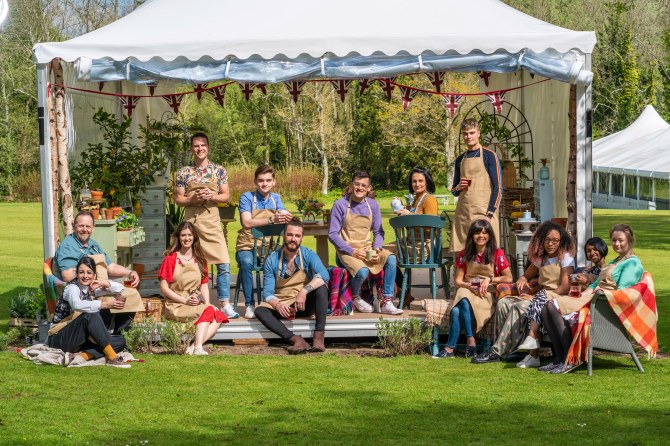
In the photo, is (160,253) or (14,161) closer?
(160,253)

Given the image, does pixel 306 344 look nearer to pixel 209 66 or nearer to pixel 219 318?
pixel 219 318

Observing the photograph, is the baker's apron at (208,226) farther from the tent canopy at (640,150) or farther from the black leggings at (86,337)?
the tent canopy at (640,150)

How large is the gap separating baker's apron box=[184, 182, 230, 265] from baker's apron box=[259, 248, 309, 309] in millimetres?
677

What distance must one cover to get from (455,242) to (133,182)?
12.2 feet

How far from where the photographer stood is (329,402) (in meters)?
6.44

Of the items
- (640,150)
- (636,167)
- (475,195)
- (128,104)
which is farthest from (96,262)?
(640,150)

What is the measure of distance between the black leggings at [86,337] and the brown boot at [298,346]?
4.30 ft

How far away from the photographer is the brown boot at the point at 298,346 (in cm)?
815

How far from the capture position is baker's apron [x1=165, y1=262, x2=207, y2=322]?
817 centimetres

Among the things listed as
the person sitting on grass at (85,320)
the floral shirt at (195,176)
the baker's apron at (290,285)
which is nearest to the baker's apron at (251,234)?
the floral shirt at (195,176)

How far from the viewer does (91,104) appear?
10883 mm

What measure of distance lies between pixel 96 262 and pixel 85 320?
24.4 inches

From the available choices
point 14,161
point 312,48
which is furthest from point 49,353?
point 14,161

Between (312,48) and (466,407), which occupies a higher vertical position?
(312,48)
